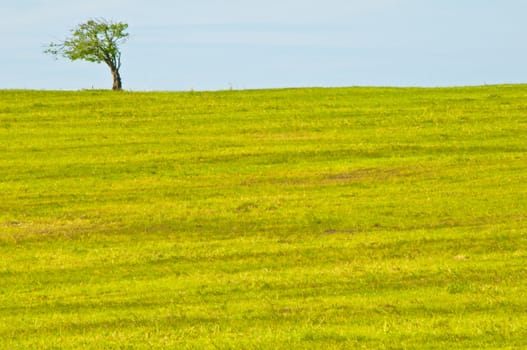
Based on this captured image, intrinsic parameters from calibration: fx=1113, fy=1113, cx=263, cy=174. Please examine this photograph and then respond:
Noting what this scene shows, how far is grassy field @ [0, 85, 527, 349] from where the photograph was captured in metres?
21.5

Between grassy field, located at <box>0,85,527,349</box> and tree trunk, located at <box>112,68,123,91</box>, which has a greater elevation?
tree trunk, located at <box>112,68,123,91</box>

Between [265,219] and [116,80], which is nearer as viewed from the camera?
[265,219]

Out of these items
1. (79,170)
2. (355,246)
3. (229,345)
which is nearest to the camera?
(229,345)

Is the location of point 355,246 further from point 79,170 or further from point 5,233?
point 79,170

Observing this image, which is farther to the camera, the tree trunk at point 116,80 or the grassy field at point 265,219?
the tree trunk at point 116,80

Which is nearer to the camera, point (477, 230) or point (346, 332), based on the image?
point (346, 332)

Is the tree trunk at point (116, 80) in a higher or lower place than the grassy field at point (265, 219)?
higher

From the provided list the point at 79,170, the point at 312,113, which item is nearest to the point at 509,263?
the point at 79,170

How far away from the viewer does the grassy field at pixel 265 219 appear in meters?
21.5

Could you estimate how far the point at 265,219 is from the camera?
35.0m

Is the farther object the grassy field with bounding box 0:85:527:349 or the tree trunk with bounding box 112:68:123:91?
the tree trunk with bounding box 112:68:123:91

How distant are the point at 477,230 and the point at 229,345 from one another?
14268mm

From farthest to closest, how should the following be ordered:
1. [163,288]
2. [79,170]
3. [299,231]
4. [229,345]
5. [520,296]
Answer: [79,170]
[299,231]
[163,288]
[520,296]
[229,345]

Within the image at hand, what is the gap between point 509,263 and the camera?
26781 mm
